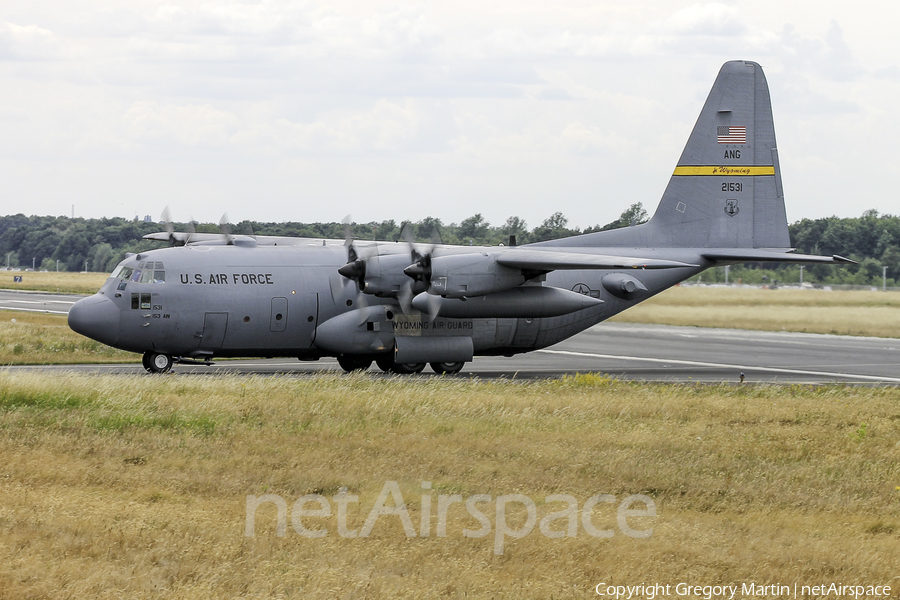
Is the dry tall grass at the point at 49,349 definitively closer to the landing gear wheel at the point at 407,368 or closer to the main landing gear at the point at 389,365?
the main landing gear at the point at 389,365

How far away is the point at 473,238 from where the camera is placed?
42.2 meters

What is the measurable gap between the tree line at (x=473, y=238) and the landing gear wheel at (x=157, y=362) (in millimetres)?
5620

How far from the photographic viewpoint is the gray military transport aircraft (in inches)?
950

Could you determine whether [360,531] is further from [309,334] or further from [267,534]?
[309,334]

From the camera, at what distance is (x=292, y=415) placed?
17281mm

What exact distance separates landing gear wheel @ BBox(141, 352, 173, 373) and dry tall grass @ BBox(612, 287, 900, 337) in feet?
95.8

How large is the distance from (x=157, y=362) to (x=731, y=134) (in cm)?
1884

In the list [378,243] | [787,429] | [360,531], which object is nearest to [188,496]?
[360,531]

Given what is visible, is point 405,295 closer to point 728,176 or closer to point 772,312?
point 728,176

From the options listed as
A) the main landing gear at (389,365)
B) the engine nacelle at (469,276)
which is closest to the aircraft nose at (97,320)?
the main landing gear at (389,365)

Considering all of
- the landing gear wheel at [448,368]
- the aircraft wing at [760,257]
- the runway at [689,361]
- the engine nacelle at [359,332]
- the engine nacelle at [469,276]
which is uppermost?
the aircraft wing at [760,257]

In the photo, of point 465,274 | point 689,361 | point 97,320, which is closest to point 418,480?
point 465,274

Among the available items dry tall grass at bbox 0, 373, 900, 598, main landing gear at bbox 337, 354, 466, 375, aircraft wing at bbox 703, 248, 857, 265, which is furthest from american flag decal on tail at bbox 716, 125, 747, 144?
main landing gear at bbox 337, 354, 466, 375

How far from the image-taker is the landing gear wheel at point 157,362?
2450cm
